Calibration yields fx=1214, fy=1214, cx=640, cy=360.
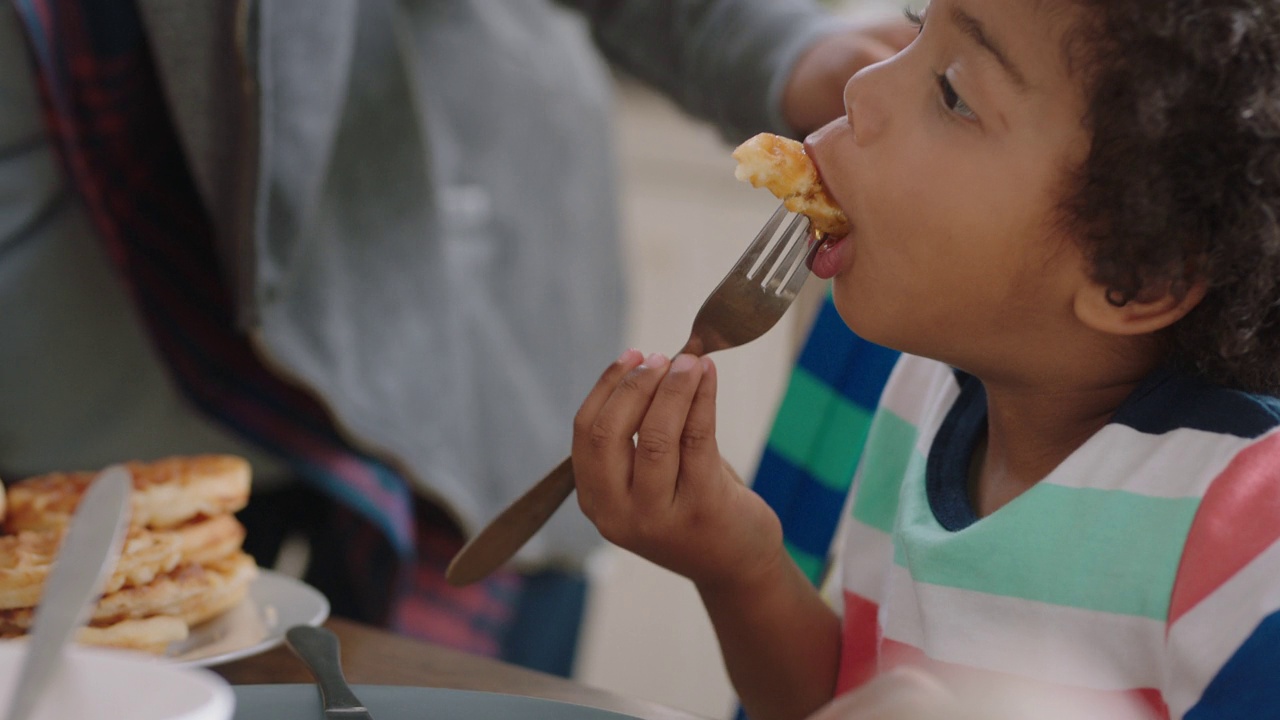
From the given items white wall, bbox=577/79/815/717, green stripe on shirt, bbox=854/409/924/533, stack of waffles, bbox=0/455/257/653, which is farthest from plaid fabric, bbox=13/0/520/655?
white wall, bbox=577/79/815/717

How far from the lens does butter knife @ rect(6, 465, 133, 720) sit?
0.39 meters

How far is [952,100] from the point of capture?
0.68 meters

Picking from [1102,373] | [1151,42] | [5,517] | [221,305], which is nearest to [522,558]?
[221,305]

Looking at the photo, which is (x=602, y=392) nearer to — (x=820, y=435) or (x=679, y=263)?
(x=820, y=435)

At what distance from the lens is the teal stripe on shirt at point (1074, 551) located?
611 mm

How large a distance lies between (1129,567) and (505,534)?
35 cm

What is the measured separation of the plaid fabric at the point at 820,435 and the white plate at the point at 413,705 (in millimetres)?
393

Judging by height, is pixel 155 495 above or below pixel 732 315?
below

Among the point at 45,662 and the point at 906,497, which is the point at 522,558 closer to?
the point at 906,497

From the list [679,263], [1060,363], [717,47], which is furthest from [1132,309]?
[679,263]

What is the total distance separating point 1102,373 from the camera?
0.72 meters

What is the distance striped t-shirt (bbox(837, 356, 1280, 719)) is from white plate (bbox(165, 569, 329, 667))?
373 mm

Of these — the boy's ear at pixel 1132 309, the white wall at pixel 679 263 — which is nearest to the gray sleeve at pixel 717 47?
the boy's ear at pixel 1132 309

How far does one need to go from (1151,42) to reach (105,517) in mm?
527
